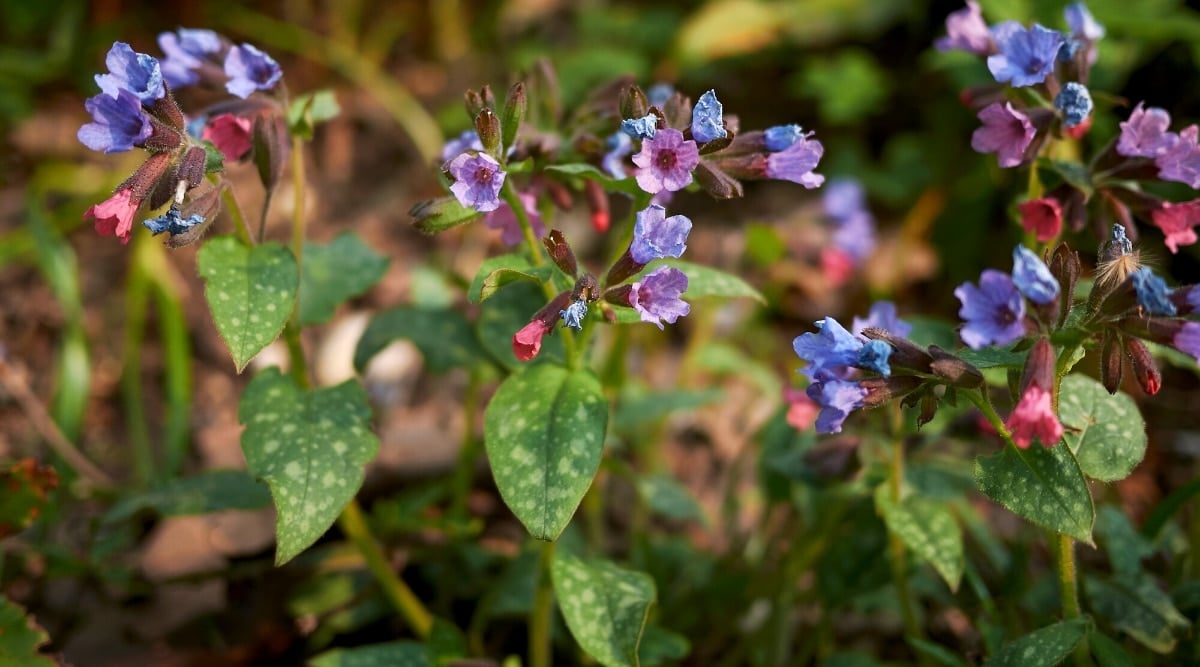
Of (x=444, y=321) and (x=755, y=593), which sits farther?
(x=755, y=593)

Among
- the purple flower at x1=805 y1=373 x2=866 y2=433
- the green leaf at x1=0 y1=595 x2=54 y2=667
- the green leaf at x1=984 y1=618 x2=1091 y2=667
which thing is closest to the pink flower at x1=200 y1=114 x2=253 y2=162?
the green leaf at x1=0 y1=595 x2=54 y2=667

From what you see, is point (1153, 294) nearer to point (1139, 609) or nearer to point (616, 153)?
point (1139, 609)

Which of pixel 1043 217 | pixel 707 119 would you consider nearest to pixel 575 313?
pixel 707 119

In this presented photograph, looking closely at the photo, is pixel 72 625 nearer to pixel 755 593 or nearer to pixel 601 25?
pixel 755 593

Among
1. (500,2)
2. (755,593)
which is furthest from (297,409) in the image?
(500,2)

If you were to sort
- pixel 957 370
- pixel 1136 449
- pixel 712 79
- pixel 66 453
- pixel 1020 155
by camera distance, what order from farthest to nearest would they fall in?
pixel 712 79 < pixel 66 453 < pixel 1020 155 < pixel 1136 449 < pixel 957 370

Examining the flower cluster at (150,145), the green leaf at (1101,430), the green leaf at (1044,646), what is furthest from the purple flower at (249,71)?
the green leaf at (1044,646)

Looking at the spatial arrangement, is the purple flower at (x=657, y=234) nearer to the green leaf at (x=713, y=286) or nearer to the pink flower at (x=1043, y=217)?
the green leaf at (x=713, y=286)
